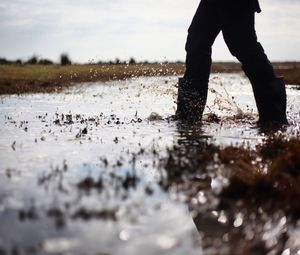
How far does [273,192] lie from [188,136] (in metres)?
3.62

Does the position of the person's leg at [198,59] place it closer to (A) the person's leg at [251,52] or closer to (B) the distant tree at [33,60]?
(A) the person's leg at [251,52]

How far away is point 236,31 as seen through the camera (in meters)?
9.41

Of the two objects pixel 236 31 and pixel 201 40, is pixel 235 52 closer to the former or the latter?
pixel 236 31

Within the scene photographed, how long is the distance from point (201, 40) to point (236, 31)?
91 centimetres

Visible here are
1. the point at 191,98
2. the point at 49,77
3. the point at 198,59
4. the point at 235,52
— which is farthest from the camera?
the point at 49,77

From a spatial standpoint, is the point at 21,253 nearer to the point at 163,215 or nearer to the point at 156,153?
the point at 163,215

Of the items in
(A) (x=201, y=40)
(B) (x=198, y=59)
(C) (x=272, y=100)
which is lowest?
(C) (x=272, y=100)

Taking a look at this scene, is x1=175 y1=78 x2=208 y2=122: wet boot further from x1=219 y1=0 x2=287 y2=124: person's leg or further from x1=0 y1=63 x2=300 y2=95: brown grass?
x1=0 y1=63 x2=300 y2=95: brown grass

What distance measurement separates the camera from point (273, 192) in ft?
15.0

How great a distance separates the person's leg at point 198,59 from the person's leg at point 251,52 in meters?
0.45

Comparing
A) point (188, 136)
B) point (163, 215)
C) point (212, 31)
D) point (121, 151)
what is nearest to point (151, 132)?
point (188, 136)

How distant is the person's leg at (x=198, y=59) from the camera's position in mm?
9961

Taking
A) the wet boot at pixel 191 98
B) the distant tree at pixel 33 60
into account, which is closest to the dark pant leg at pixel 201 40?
the wet boot at pixel 191 98

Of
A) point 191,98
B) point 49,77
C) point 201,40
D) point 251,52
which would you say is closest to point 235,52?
point 251,52
